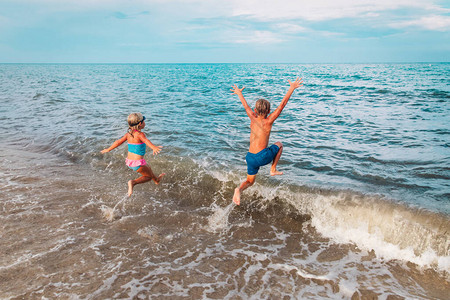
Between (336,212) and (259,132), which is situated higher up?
(259,132)

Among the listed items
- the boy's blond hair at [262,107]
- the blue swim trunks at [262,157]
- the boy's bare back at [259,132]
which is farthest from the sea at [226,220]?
the boy's blond hair at [262,107]

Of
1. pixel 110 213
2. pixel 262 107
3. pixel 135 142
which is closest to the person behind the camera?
pixel 262 107

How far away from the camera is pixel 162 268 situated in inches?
184

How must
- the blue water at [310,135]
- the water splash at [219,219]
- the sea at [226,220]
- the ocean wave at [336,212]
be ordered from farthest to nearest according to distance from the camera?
the blue water at [310,135] < the water splash at [219,219] < the ocean wave at [336,212] < the sea at [226,220]

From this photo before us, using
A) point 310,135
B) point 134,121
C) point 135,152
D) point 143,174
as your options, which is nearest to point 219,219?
point 143,174

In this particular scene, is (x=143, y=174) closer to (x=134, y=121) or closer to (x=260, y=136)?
(x=134, y=121)

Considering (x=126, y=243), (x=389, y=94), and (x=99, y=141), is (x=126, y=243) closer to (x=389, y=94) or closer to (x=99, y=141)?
(x=99, y=141)

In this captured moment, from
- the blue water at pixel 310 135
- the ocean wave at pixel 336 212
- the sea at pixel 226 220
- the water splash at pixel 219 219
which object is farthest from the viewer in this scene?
the blue water at pixel 310 135

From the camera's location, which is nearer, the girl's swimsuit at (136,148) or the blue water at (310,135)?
the girl's swimsuit at (136,148)

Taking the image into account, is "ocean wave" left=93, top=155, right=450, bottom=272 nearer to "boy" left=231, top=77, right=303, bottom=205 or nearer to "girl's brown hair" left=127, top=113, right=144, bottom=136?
"boy" left=231, top=77, right=303, bottom=205

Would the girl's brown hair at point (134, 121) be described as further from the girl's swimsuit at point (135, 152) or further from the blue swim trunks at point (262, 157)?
the blue swim trunks at point (262, 157)

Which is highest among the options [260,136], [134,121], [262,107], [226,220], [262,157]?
[262,107]

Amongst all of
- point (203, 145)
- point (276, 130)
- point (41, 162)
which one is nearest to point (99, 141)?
point (41, 162)

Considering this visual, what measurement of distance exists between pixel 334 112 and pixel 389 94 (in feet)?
33.1
